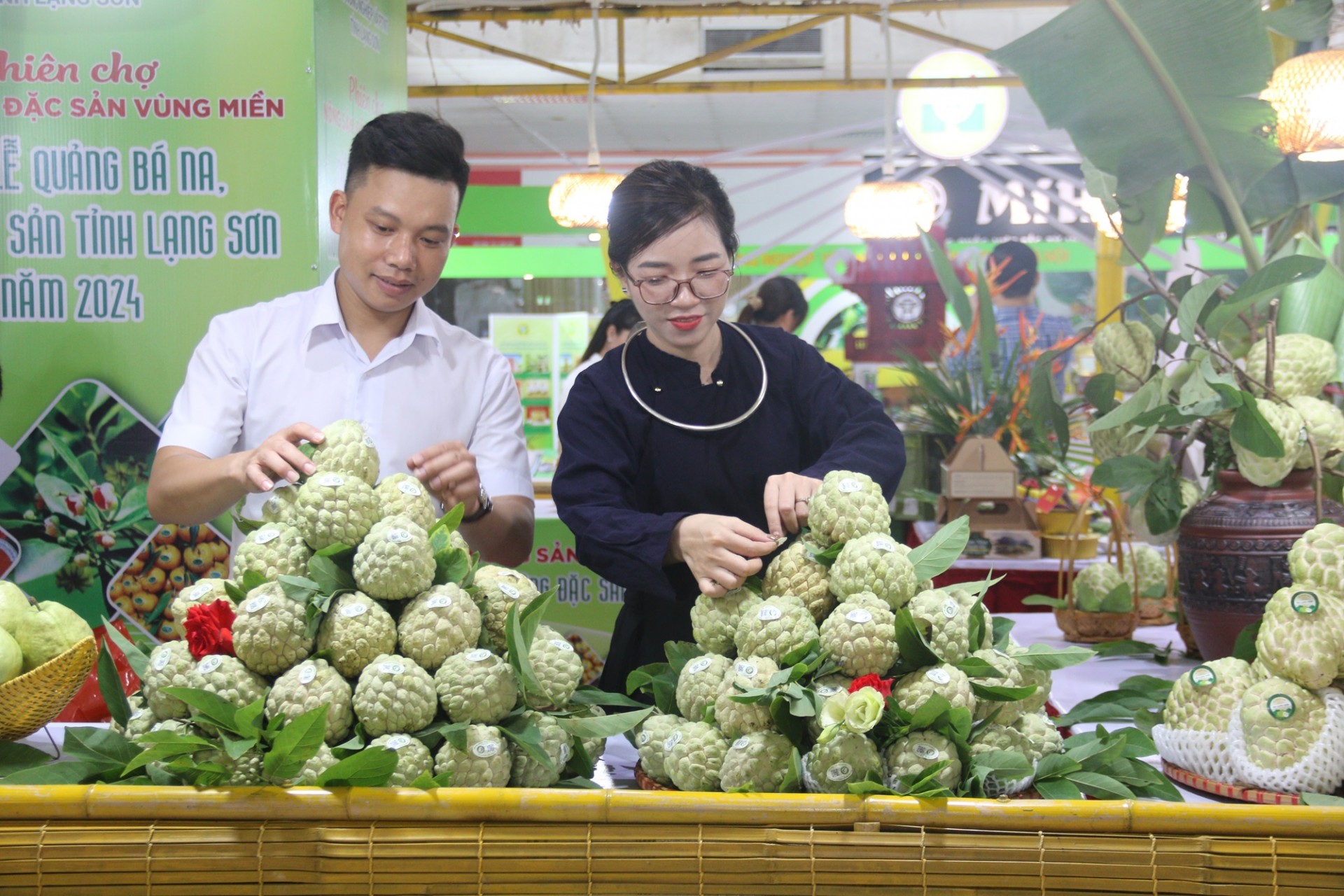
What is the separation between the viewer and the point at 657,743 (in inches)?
46.1

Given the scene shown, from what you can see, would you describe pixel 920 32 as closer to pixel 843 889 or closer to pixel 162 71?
pixel 162 71

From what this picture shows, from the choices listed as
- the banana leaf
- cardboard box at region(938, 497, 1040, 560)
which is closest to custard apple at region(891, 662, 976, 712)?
the banana leaf

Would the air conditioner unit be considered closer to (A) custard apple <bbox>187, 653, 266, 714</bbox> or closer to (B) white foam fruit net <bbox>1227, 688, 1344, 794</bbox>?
(B) white foam fruit net <bbox>1227, 688, 1344, 794</bbox>

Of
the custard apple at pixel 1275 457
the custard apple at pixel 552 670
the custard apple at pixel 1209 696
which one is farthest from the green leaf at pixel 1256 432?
the custard apple at pixel 552 670

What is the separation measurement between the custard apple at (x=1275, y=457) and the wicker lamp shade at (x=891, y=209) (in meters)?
4.44

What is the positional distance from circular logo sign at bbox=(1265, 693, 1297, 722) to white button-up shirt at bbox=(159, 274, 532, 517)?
123cm

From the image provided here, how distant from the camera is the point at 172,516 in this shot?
71.9 inches

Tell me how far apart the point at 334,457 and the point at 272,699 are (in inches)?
11.2

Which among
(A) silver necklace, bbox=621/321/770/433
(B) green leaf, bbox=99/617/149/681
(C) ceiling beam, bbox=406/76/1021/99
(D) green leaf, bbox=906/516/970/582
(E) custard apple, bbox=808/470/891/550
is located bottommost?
(B) green leaf, bbox=99/617/149/681

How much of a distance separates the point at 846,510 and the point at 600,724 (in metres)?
0.35

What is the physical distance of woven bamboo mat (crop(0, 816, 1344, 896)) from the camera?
999mm

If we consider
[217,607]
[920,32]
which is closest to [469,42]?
[920,32]

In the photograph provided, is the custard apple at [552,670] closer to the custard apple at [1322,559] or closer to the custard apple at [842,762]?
the custard apple at [842,762]

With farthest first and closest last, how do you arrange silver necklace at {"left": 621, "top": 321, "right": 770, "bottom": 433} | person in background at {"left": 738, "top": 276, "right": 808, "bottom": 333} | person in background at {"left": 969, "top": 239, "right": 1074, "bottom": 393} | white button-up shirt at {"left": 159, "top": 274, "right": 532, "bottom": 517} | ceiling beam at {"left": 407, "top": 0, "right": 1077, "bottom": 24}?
person in background at {"left": 969, "top": 239, "right": 1074, "bottom": 393}
ceiling beam at {"left": 407, "top": 0, "right": 1077, "bottom": 24}
person in background at {"left": 738, "top": 276, "right": 808, "bottom": 333}
white button-up shirt at {"left": 159, "top": 274, "right": 532, "bottom": 517}
silver necklace at {"left": 621, "top": 321, "right": 770, "bottom": 433}
